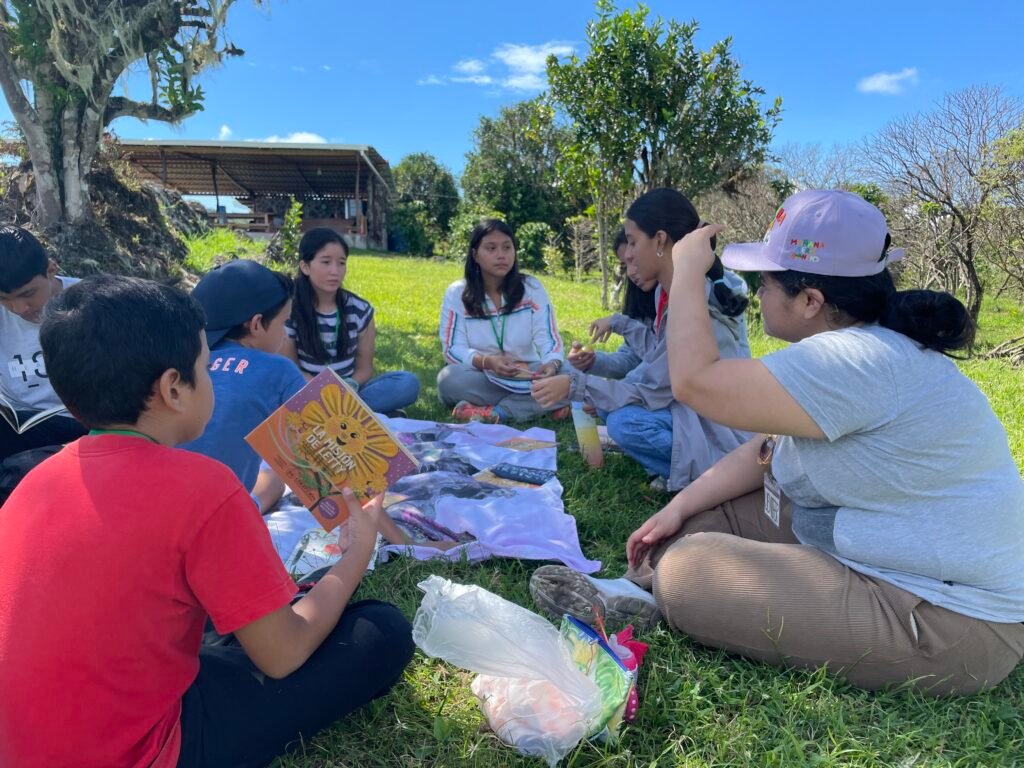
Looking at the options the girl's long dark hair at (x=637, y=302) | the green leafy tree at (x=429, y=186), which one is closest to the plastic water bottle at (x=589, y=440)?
the girl's long dark hair at (x=637, y=302)

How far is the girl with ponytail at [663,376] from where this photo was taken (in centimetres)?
311

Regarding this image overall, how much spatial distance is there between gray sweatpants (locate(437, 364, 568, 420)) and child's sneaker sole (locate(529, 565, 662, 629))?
2.65 metres

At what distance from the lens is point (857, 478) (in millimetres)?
1731

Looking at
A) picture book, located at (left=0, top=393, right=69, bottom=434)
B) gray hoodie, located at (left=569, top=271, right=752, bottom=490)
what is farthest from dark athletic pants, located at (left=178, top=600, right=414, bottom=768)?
picture book, located at (left=0, top=393, right=69, bottom=434)

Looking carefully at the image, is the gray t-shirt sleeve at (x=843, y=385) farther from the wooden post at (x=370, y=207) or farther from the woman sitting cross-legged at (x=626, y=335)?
the wooden post at (x=370, y=207)

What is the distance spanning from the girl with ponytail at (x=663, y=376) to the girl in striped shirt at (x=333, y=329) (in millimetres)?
1452

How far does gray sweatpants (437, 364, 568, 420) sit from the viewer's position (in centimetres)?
487

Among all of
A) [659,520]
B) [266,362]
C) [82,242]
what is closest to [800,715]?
[659,520]

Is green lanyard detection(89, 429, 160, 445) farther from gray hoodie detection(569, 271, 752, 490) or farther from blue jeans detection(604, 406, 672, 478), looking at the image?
blue jeans detection(604, 406, 672, 478)

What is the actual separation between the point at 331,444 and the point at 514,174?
2603cm

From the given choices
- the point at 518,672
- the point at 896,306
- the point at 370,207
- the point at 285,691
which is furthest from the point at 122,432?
the point at 370,207

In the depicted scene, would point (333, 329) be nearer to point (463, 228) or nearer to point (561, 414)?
point (561, 414)

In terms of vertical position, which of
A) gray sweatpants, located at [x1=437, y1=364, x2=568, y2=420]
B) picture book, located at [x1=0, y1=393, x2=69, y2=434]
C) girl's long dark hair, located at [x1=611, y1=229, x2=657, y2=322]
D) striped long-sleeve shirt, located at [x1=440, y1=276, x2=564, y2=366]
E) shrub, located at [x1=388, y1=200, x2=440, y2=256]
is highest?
shrub, located at [x1=388, y1=200, x2=440, y2=256]

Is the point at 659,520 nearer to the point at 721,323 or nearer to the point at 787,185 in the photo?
the point at 721,323
